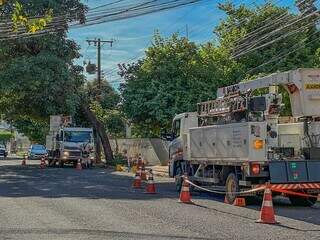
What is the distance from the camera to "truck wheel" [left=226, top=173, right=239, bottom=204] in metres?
16.2

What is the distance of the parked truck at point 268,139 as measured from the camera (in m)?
15.3

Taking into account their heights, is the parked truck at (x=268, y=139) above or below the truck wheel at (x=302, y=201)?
above

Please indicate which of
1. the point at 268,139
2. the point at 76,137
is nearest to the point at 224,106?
the point at 268,139

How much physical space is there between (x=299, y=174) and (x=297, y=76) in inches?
101

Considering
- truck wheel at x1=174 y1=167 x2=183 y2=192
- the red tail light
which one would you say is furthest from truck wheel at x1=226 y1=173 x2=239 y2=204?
truck wheel at x1=174 y1=167 x2=183 y2=192

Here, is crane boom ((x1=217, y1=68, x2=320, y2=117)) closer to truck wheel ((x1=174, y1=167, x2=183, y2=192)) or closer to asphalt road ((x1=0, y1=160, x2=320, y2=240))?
asphalt road ((x1=0, y1=160, x2=320, y2=240))

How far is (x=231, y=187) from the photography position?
1652 centimetres

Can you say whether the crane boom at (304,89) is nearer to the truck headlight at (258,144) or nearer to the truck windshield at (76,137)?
the truck headlight at (258,144)

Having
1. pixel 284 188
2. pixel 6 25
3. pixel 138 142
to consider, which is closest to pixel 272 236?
pixel 284 188

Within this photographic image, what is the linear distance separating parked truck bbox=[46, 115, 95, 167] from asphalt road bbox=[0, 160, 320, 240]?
22.3m

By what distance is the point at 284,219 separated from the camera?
43.5 feet

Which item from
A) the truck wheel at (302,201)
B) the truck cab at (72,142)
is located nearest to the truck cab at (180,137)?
the truck wheel at (302,201)

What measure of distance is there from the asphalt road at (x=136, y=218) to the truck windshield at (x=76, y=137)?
22.8 meters

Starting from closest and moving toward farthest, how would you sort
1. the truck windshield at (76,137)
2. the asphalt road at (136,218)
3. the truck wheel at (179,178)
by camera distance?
the asphalt road at (136,218)
the truck wheel at (179,178)
the truck windshield at (76,137)
